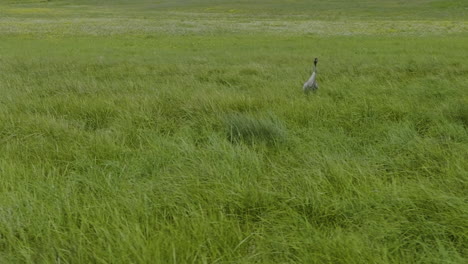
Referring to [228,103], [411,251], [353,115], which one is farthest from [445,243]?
[228,103]

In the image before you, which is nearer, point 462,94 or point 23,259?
point 23,259

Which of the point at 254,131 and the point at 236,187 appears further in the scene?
the point at 254,131

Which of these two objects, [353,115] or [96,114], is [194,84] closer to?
[96,114]

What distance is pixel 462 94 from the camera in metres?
6.22

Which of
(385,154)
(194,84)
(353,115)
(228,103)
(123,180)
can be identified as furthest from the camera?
(194,84)

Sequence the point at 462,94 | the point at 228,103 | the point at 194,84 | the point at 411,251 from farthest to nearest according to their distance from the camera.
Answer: the point at 194,84, the point at 462,94, the point at 228,103, the point at 411,251

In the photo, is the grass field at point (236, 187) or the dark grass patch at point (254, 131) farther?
the dark grass patch at point (254, 131)

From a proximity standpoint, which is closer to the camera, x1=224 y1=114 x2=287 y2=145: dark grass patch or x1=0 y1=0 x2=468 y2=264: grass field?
x1=0 y1=0 x2=468 y2=264: grass field

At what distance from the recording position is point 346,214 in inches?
89.6

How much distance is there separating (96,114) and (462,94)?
608cm

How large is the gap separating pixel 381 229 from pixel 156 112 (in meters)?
3.72

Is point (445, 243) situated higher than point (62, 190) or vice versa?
point (62, 190)

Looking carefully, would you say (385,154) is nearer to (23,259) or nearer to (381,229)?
(381,229)

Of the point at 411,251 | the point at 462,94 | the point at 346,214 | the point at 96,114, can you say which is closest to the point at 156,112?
the point at 96,114
